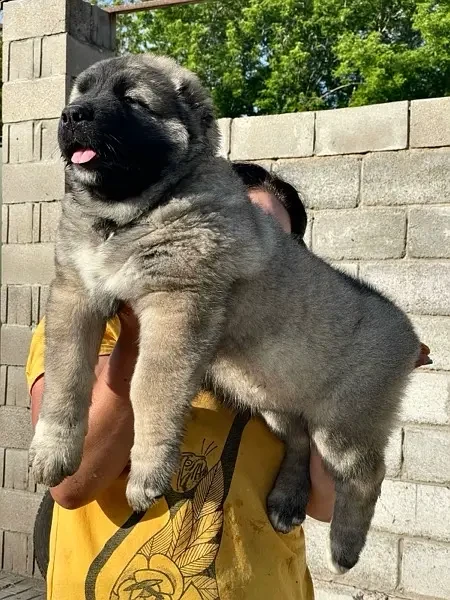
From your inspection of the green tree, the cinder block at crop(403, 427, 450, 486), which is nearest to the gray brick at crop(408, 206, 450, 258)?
the cinder block at crop(403, 427, 450, 486)

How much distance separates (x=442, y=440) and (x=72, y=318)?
241 centimetres

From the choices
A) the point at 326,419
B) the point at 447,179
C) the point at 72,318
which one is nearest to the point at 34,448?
the point at 72,318

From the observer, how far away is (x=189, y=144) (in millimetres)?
2178

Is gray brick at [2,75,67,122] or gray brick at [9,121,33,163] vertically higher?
gray brick at [2,75,67,122]

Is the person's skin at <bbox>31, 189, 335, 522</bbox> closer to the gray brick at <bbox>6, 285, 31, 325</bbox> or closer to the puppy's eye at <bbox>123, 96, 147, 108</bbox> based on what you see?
the puppy's eye at <bbox>123, 96, 147, 108</bbox>

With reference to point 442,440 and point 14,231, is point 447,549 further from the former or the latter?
point 14,231

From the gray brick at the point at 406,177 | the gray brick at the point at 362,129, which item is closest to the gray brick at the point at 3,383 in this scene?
the gray brick at the point at 362,129

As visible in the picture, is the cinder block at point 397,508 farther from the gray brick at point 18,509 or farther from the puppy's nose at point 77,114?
the puppy's nose at point 77,114

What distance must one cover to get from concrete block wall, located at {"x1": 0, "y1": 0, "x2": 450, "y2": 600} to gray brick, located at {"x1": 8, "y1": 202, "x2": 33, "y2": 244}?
6.3 inches

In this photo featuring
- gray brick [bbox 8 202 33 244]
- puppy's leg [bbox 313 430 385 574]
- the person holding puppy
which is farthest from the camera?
gray brick [bbox 8 202 33 244]

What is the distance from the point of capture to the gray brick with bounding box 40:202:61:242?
4906 mm

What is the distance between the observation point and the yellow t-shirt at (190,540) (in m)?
2.01

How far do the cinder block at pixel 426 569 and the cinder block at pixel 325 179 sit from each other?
1792mm

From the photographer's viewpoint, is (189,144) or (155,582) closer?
(155,582)
